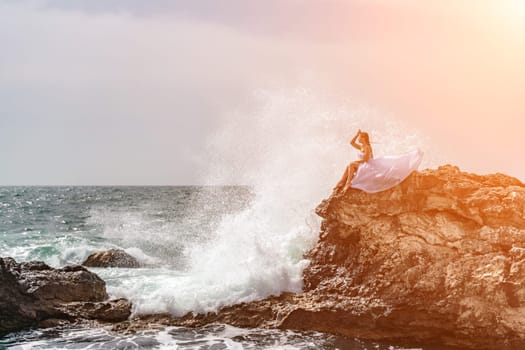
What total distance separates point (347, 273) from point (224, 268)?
3061 mm

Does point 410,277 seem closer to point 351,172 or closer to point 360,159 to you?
point 351,172

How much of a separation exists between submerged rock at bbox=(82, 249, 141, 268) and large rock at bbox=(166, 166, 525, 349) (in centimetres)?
879

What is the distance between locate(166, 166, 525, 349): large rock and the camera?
28.8 ft

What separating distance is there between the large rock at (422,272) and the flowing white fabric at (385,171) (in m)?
0.15

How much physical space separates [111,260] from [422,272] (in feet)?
40.8

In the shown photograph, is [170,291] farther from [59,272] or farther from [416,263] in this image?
[416,263]

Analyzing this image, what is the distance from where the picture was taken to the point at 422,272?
943 cm

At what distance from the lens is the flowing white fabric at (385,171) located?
1026 cm

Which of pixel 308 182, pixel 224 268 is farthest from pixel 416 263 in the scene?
pixel 308 182

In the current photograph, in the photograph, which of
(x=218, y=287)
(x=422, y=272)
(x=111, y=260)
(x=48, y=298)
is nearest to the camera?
(x=422, y=272)

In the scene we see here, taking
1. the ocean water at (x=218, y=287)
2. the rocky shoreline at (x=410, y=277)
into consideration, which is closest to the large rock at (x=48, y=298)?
the rocky shoreline at (x=410, y=277)

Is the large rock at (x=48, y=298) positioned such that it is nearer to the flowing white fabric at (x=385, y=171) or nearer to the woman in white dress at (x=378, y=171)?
the woman in white dress at (x=378, y=171)

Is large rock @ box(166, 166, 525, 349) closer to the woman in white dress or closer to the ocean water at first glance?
the woman in white dress

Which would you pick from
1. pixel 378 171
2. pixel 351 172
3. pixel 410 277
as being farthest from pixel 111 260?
pixel 410 277
